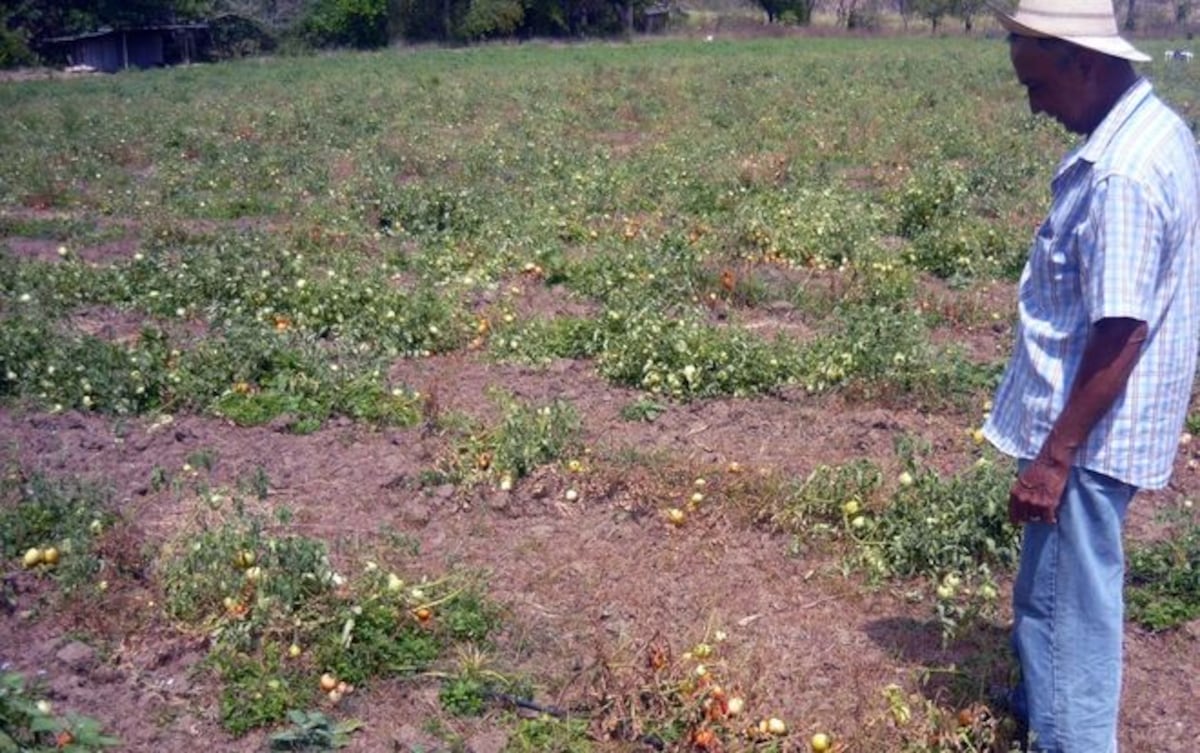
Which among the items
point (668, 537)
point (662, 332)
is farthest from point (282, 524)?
point (662, 332)

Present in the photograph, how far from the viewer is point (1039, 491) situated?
310cm

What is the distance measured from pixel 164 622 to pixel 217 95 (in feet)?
70.2

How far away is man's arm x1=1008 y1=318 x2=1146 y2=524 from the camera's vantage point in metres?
2.94

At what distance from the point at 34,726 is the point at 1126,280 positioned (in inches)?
113

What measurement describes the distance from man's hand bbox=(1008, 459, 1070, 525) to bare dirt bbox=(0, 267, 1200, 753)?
0.92 m

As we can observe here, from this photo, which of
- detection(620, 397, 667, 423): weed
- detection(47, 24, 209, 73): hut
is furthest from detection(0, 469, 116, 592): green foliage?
detection(47, 24, 209, 73): hut

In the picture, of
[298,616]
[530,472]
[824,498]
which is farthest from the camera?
[530,472]

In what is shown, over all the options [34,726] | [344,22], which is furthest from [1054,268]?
[344,22]

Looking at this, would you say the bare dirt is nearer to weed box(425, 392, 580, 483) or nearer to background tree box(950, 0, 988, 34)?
weed box(425, 392, 580, 483)

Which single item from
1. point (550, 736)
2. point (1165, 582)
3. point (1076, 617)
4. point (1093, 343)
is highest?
point (1093, 343)

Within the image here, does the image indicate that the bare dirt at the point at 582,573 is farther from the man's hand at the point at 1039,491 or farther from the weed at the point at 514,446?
the man's hand at the point at 1039,491

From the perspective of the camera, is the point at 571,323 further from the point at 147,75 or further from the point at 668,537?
the point at 147,75

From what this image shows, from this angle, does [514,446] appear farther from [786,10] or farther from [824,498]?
[786,10]

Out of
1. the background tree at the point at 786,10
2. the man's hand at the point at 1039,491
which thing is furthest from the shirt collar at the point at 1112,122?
the background tree at the point at 786,10
